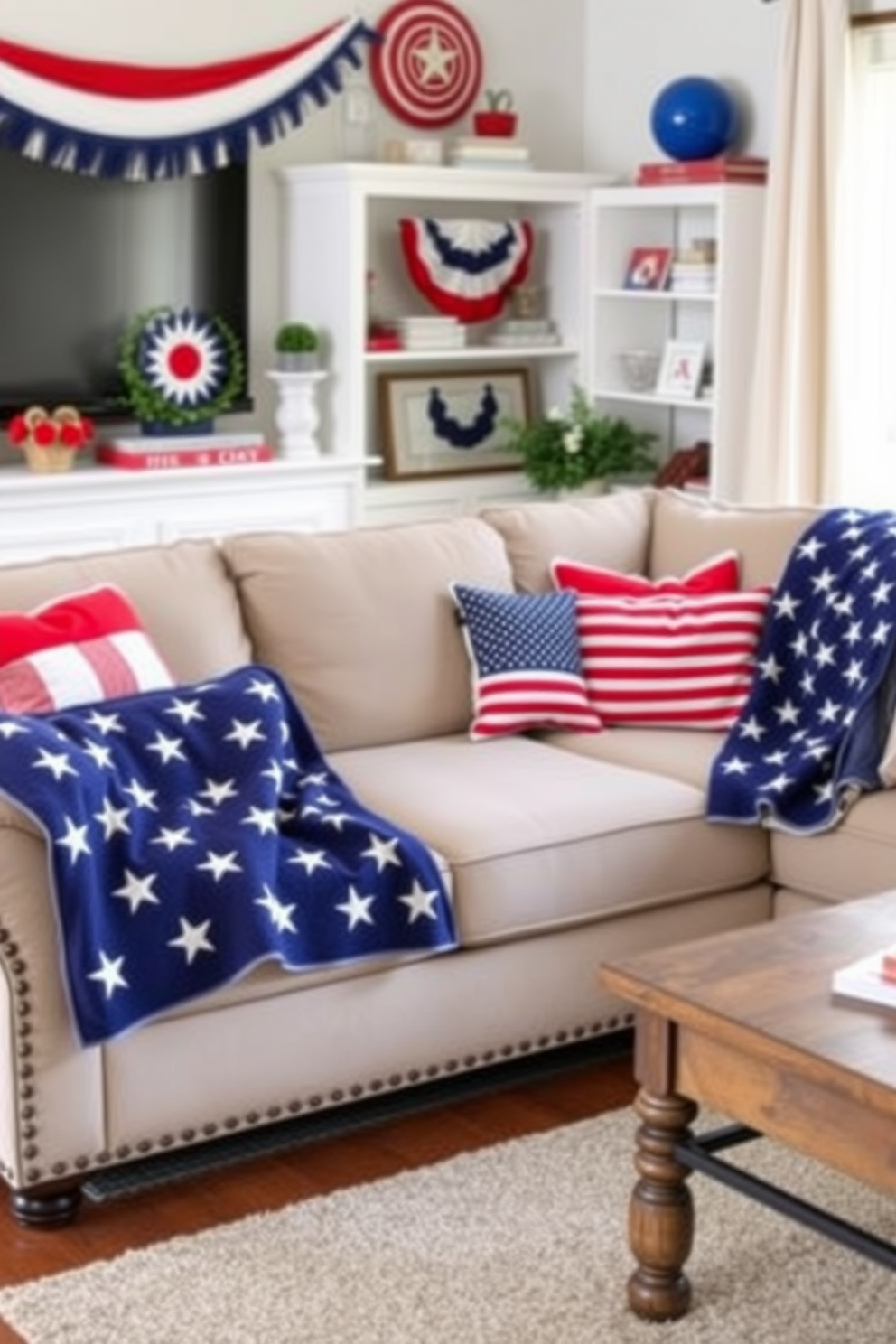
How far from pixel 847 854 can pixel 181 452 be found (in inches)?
100

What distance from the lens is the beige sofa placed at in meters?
3.09

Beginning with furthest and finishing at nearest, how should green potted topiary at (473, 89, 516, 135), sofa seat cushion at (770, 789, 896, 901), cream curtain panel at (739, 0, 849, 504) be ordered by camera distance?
green potted topiary at (473, 89, 516, 135), cream curtain panel at (739, 0, 849, 504), sofa seat cushion at (770, 789, 896, 901)

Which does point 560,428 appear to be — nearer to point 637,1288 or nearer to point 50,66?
point 50,66

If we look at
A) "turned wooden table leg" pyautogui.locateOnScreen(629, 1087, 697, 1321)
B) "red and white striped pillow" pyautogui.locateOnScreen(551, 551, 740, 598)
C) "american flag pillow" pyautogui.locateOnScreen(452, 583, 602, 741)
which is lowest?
"turned wooden table leg" pyautogui.locateOnScreen(629, 1087, 697, 1321)

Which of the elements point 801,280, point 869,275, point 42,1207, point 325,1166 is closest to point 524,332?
point 801,280

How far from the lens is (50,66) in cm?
553

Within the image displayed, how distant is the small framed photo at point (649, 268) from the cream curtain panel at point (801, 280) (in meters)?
0.43

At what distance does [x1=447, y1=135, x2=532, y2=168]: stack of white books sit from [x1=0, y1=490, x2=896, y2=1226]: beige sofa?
1.99 meters

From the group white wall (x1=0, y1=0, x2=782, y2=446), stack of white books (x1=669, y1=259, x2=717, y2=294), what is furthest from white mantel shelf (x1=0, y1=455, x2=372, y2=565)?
stack of white books (x1=669, y1=259, x2=717, y2=294)

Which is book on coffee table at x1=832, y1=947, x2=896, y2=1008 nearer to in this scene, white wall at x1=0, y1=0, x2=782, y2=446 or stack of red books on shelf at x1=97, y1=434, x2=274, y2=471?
stack of red books on shelf at x1=97, y1=434, x2=274, y2=471

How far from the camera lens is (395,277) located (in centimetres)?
631

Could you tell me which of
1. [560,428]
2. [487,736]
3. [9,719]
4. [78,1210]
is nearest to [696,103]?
[560,428]

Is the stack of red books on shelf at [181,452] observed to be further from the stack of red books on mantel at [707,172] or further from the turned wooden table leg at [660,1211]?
the turned wooden table leg at [660,1211]

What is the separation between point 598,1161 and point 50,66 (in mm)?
3456
